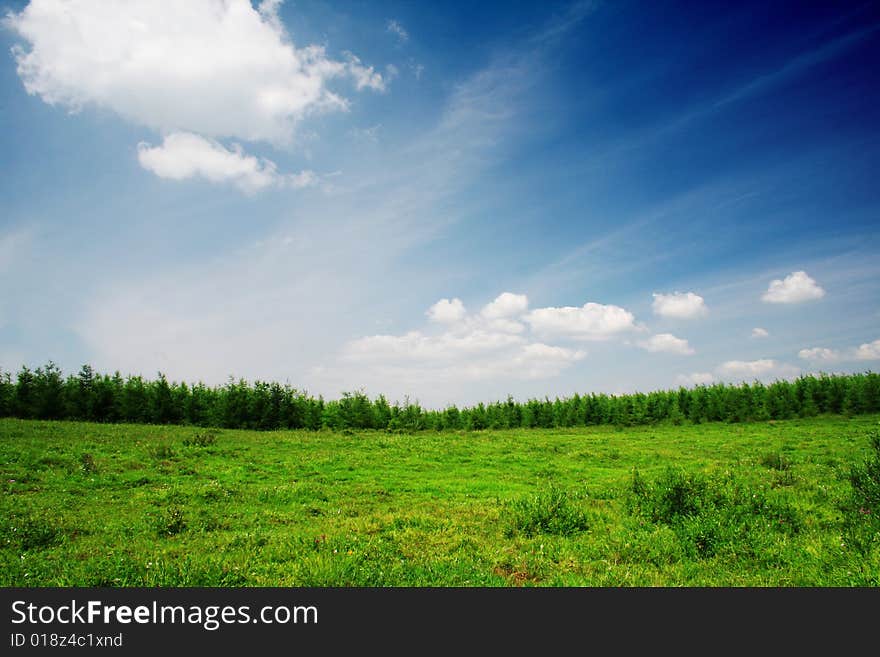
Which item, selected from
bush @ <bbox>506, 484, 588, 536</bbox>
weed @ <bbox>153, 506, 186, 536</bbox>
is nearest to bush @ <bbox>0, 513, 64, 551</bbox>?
weed @ <bbox>153, 506, 186, 536</bbox>

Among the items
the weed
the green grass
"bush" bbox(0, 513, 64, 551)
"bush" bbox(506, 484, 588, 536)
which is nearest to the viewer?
the green grass

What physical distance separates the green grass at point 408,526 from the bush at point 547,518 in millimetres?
51

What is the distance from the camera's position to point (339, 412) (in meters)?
69.3

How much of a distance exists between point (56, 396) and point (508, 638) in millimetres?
69019

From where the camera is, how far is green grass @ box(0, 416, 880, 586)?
8555 millimetres

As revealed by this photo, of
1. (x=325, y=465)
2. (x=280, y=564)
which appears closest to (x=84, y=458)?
(x=325, y=465)

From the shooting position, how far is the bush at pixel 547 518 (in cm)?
1194

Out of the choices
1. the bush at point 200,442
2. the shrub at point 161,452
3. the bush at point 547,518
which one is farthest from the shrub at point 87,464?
the bush at point 547,518

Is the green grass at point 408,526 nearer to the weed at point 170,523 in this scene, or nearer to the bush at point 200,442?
the weed at point 170,523

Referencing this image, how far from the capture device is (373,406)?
71.9 metres

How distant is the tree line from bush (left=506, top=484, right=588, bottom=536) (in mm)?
56270

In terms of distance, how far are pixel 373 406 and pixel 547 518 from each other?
202 ft

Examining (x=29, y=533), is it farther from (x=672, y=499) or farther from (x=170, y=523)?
(x=672, y=499)

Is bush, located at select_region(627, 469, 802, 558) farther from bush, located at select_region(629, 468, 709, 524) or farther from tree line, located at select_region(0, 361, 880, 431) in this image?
tree line, located at select_region(0, 361, 880, 431)
